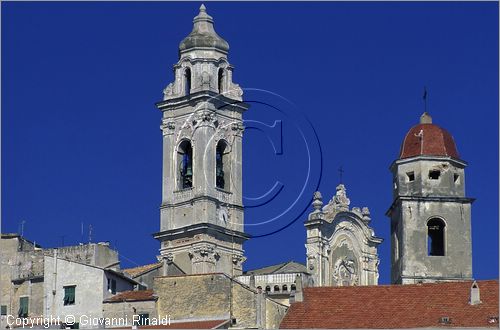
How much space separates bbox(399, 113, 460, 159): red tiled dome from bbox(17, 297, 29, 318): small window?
1748 centimetres

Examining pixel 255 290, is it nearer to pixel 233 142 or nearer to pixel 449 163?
pixel 449 163

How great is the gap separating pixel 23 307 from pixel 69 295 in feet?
13.3

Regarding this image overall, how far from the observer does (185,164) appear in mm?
119062

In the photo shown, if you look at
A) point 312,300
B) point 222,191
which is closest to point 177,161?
point 222,191

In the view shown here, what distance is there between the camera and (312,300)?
9062 cm

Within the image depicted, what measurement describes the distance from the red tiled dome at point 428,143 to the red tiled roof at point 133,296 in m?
12.4

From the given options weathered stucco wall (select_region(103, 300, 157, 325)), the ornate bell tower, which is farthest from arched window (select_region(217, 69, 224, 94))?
weathered stucco wall (select_region(103, 300, 157, 325))

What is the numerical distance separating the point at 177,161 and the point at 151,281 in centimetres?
1525

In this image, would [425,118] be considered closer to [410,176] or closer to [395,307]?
[410,176]

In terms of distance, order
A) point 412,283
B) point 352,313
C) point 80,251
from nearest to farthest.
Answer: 1. point 352,313
2. point 412,283
3. point 80,251

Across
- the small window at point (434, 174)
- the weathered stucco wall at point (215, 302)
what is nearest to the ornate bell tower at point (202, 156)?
the small window at point (434, 174)

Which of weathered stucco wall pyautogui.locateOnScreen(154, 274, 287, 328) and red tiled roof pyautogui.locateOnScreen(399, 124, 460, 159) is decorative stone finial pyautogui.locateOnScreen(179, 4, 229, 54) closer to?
red tiled roof pyautogui.locateOnScreen(399, 124, 460, 159)

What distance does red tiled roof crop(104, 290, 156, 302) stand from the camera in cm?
9462

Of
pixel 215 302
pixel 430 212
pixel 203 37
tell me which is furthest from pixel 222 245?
pixel 215 302
